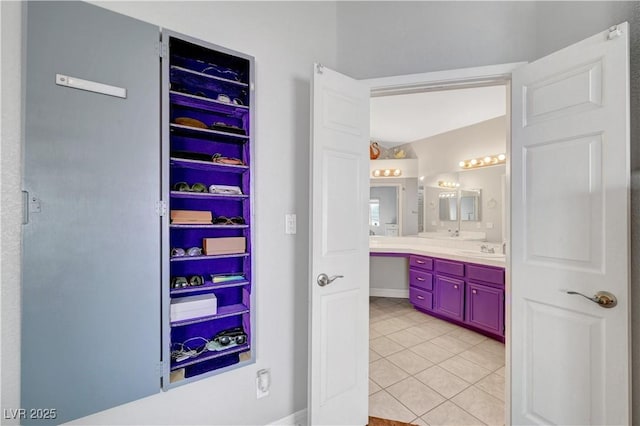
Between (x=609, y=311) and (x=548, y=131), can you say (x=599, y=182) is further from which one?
(x=609, y=311)

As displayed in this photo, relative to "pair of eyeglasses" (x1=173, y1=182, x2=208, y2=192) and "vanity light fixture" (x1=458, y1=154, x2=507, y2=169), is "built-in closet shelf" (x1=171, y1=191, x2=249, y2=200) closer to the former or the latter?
"pair of eyeglasses" (x1=173, y1=182, x2=208, y2=192)

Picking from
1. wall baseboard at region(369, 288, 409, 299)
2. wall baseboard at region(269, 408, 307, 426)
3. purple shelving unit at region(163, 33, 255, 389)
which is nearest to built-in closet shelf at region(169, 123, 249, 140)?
purple shelving unit at region(163, 33, 255, 389)

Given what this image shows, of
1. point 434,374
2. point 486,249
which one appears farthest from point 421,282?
point 434,374

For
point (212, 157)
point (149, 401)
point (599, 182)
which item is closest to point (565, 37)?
point (599, 182)

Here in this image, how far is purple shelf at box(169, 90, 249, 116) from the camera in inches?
48.9

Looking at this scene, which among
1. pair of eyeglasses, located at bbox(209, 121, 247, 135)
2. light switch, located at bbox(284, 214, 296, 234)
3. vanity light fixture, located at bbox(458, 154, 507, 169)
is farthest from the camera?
vanity light fixture, located at bbox(458, 154, 507, 169)

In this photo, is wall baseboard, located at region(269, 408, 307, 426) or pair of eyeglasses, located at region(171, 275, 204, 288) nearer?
pair of eyeglasses, located at region(171, 275, 204, 288)

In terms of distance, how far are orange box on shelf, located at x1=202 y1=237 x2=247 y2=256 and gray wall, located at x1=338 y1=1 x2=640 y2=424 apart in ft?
4.31

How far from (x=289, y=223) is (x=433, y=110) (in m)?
2.58

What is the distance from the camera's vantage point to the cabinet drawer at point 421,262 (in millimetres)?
3445

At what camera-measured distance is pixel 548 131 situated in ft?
4.22

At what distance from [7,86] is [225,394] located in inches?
63.1

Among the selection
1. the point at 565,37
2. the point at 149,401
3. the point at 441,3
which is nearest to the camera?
the point at 149,401

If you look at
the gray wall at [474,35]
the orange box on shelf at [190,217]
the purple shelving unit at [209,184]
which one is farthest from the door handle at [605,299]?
the orange box on shelf at [190,217]
